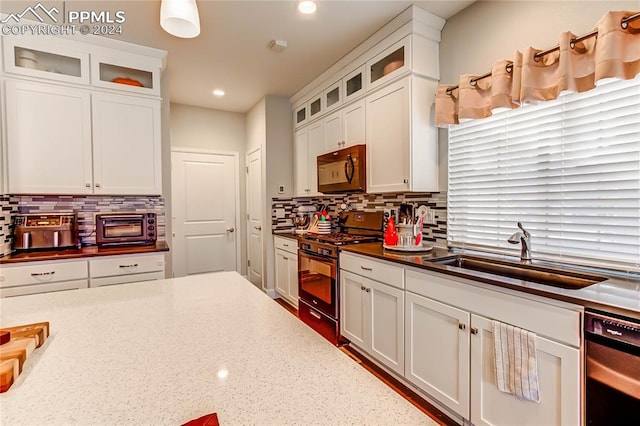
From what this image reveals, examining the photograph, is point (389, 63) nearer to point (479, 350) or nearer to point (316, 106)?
point (316, 106)

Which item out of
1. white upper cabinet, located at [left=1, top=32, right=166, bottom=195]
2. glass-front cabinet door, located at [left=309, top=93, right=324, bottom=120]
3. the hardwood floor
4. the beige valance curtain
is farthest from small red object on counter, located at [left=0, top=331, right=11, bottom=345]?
glass-front cabinet door, located at [left=309, top=93, right=324, bottom=120]

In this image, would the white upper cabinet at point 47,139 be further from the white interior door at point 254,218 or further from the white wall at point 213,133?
the white interior door at point 254,218

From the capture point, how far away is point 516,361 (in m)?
1.34

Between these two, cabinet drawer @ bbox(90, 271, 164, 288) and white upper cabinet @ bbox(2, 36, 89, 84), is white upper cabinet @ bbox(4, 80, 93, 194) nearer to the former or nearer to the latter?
white upper cabinet @ bbox(2, 36, 89, 84)

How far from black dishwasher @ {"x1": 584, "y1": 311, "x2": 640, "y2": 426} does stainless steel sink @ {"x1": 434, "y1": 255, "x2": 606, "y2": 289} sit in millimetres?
510

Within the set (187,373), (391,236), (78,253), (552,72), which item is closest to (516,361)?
(391,236)

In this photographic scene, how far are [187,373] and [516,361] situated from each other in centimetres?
134

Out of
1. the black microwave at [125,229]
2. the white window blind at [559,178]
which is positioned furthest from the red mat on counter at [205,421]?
the black microwave at [125,229]

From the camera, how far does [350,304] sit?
2459 mm

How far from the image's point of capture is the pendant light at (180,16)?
1159 mm

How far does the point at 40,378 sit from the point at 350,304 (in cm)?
200

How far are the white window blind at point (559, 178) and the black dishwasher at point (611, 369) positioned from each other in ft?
2.08

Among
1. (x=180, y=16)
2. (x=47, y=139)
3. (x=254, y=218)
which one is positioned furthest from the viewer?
A: (x=254, y=218)

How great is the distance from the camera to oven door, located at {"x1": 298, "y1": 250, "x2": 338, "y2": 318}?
2623 mm
